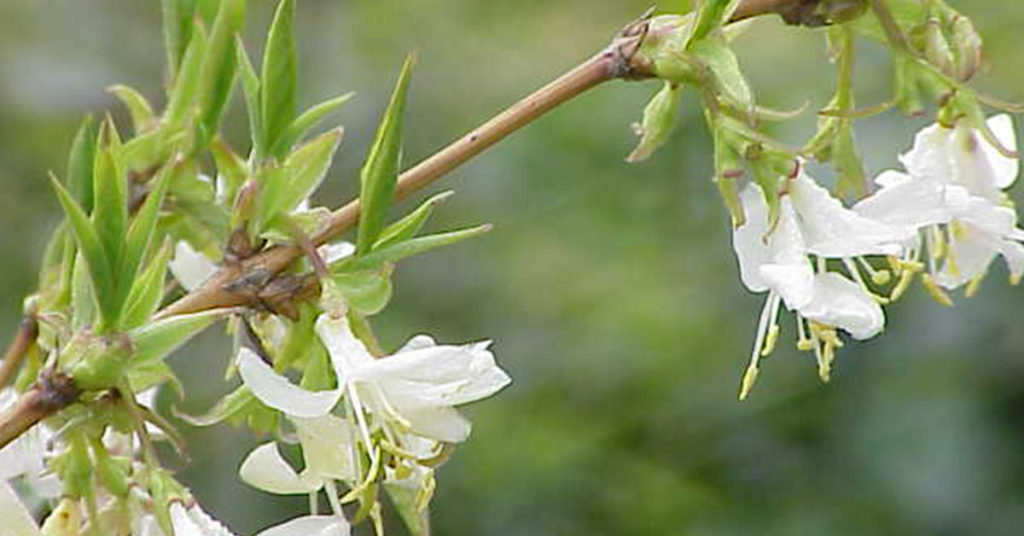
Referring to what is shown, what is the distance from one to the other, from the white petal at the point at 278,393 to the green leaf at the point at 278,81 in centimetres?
12

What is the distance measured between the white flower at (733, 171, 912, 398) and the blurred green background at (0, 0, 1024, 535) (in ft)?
2.65

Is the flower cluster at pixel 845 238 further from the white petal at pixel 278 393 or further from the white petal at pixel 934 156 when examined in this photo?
the white petal at pixel 278 393

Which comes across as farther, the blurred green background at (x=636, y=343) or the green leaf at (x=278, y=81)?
the blurred green background at (x=636, y=343)

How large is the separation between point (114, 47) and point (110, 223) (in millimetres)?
1447

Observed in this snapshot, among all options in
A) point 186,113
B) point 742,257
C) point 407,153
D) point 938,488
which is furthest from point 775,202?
point 407,153

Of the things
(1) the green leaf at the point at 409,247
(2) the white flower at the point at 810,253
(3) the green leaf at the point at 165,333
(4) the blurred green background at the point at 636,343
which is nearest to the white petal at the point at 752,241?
(2) the white flower at the point at 810,253

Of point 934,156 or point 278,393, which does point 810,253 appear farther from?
point 278,393

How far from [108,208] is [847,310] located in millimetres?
297

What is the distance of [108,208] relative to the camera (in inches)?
25.8

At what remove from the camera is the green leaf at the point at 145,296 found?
68 centimetres

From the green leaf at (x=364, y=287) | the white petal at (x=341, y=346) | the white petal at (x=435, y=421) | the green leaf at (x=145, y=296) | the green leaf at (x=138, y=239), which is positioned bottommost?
the white petal at (x=435, y=421)

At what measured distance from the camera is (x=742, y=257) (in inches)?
28.7

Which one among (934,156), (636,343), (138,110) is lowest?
(636,343)

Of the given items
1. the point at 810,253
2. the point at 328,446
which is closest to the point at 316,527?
the point at 328,446
